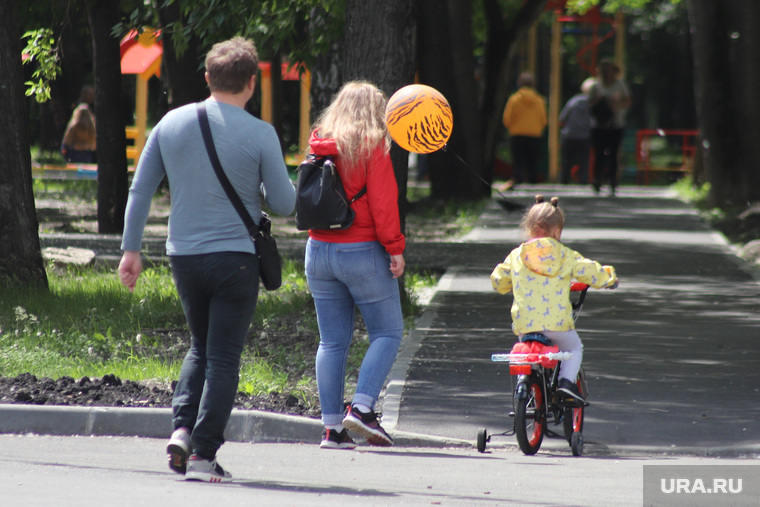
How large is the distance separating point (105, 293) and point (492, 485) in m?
5.67

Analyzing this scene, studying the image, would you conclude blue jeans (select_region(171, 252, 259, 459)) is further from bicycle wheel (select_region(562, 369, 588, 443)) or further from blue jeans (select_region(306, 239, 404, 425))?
bicycle wheel (select_region(562, 369, 588, 443))

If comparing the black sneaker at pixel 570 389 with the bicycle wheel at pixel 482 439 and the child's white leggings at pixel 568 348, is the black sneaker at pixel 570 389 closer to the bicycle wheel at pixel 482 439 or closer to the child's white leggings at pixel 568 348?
the child's white leggings at pixel 568 348

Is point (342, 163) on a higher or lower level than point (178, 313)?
higher

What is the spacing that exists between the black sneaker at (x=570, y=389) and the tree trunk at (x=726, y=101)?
12101 millimetres

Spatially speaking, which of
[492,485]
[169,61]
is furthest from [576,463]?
[169,61]

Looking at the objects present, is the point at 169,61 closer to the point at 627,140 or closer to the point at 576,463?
the point at 576,463

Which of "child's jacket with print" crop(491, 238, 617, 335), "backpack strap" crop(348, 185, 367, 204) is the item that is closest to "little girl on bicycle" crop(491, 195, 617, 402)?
"child's jacket with print" crop(491, 238, 617, 335)

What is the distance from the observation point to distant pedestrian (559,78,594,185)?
25141 mm

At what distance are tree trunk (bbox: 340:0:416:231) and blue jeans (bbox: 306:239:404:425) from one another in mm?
3561

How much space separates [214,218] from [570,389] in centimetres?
203

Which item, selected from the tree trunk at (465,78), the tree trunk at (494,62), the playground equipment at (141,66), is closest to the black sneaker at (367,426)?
the tree trunk at (465,78)

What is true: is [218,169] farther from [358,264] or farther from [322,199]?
[358,264]

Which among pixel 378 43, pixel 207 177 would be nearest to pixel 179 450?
pixel 207 177

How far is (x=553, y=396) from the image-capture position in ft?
19.8
